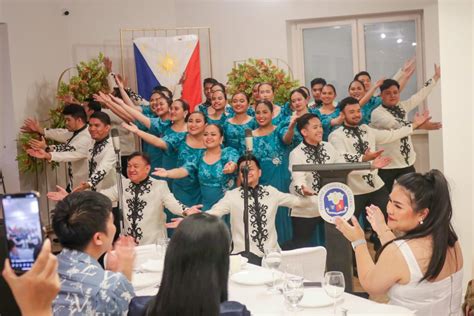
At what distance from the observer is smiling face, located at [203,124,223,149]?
514 cm

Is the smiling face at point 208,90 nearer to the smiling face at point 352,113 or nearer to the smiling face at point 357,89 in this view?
the smiling face at point 357,89

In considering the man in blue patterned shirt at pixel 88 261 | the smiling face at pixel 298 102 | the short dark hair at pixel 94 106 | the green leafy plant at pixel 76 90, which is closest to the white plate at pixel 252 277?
the man in blue patterned shirt at pixel 88 261

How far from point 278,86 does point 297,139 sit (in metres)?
1.50

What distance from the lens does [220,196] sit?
523 cm

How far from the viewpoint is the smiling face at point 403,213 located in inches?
105

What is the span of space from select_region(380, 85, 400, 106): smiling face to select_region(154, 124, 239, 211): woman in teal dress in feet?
5.93

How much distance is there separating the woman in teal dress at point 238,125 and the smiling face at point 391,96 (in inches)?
51.9

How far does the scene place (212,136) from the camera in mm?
5141

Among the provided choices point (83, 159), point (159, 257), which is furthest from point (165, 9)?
point (159, 257)

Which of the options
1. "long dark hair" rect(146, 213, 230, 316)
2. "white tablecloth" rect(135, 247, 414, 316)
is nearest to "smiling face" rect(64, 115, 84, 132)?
"white tablecloth" rect(135, 247, 414, 316)

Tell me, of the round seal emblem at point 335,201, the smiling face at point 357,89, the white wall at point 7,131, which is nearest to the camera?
the round seal emblem at point 335,201

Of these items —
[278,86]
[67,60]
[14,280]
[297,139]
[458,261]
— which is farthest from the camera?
[67,60]

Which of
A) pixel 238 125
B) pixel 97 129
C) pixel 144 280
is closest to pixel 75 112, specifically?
pixel 97 129

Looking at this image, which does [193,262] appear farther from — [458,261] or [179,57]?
[179,57]
